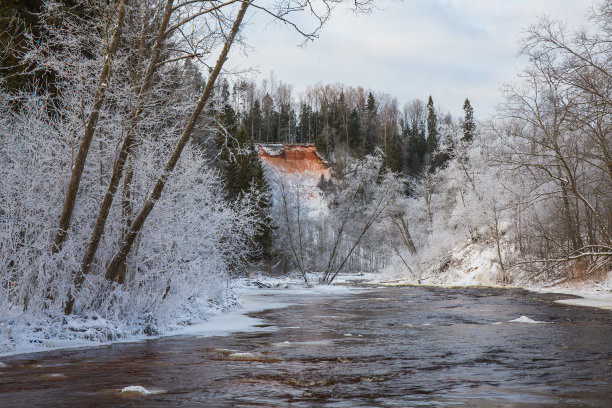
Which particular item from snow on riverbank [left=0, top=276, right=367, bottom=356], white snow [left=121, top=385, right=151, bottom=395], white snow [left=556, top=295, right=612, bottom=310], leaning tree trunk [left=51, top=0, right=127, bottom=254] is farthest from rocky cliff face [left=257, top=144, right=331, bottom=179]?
white snow [left=121, top=385, right=151, bottom=395]

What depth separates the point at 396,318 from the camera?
13430 mm

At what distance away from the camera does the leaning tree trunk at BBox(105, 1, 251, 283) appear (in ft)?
32.0

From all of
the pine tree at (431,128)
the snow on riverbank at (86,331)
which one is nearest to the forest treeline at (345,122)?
the pine tree at (431,128)

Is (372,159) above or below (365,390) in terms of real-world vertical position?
above

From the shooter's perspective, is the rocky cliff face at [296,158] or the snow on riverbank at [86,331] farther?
the rocky cliff face at [296,158]

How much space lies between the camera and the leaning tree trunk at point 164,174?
9.75 metres

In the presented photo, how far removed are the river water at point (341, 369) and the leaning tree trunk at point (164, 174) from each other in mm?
1587

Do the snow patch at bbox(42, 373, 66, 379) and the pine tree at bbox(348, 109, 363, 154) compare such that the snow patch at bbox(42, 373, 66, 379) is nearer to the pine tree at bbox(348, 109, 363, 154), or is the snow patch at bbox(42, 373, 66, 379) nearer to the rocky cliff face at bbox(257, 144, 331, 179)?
the rocky cliff face at bbox(257, 144, 331, 179)

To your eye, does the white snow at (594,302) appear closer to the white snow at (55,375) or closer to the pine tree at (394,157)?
the white snow at (55,375)

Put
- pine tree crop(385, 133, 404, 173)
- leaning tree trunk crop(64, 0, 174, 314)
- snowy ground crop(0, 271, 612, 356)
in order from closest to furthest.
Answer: snowy ground crop(0, 271, 612, 356), leaning tree trunk crop(64, 0, 174, 314), pine tree crop(385, 133, 404, 173)

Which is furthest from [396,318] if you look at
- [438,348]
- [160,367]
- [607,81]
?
[607,81]

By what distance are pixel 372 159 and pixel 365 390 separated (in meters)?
30.8

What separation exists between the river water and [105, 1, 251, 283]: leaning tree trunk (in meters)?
1.59

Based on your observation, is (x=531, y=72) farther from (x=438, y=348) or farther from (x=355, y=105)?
(x=355, y=105)
